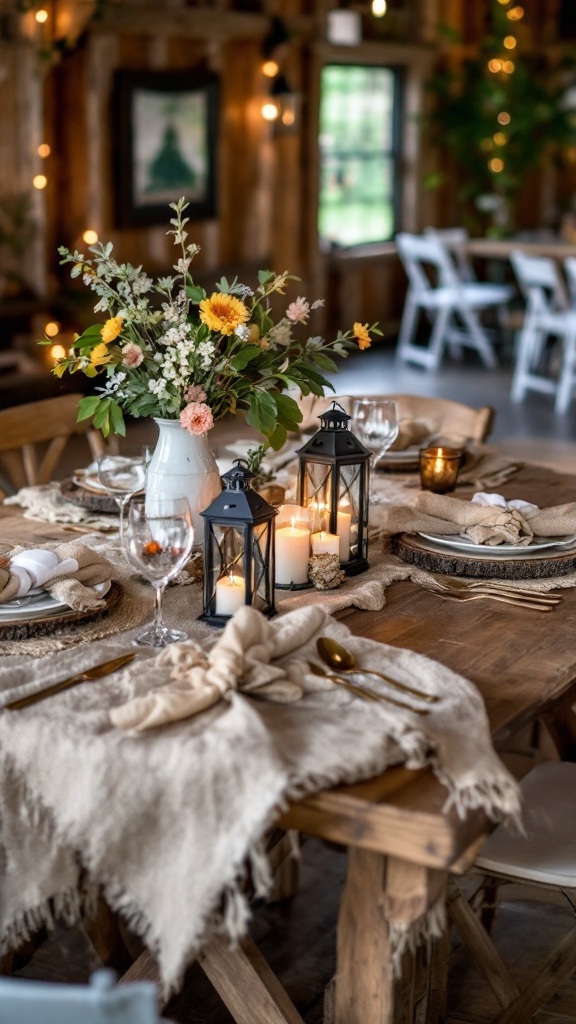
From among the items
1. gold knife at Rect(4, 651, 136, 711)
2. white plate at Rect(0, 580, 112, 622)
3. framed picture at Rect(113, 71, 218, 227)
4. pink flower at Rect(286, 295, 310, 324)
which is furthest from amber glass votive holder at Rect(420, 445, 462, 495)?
framed picture at Rect(113, 71, 218, 227)

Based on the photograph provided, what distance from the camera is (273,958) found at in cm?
246

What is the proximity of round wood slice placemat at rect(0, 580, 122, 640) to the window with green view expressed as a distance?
25.0 feet

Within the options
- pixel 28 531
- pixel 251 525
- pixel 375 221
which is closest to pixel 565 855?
pixel 251 525

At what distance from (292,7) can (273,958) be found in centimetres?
739

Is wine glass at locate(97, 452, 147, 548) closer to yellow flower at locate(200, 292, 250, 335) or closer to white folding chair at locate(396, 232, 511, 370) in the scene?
yellow flower at locate(200, 292, 250, 335)

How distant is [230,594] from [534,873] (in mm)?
618

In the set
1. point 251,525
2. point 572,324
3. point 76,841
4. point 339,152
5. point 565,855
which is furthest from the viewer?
point 339,152

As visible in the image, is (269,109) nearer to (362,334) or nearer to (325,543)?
(362,334)

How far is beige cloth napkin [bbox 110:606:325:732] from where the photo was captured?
1.41m

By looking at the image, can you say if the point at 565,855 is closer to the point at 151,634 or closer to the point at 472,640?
the point at 472,640

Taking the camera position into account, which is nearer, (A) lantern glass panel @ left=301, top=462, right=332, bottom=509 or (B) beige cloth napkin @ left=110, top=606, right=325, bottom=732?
(B) beige cloth napkin @ left=110, top=606, right=325, bottom=732

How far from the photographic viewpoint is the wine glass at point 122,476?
2.19 metres

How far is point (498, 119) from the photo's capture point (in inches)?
390

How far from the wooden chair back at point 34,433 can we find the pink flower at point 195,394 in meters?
0.98
